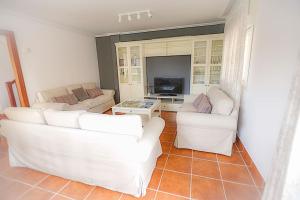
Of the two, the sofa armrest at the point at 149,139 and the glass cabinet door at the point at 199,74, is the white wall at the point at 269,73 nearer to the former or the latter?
the sofa armrest at the point at 149,139

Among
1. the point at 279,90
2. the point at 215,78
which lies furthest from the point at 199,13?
the point at 279,90

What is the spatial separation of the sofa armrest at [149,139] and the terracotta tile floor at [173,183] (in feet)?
1.75

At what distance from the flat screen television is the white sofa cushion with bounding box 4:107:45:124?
11.0 ft

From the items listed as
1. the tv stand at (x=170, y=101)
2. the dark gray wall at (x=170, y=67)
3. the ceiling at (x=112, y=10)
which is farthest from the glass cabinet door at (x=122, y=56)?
the tv stand at (x=170, y=101)

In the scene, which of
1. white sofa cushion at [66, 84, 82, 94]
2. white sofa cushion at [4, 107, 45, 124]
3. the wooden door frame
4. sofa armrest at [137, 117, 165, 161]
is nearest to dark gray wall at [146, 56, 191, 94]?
white sofa cushion at [66, 84, 82, 94]

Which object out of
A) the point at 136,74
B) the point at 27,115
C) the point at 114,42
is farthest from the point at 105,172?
the point at 114,42

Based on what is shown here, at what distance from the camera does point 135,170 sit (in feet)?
4.89

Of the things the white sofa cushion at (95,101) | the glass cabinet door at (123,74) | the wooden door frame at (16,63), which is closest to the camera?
the wooden door frame at (16,63)

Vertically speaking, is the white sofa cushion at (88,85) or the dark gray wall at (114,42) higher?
the dark gray wall at (114,42)

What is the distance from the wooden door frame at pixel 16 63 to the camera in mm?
2826

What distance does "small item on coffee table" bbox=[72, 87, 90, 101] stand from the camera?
400 cm

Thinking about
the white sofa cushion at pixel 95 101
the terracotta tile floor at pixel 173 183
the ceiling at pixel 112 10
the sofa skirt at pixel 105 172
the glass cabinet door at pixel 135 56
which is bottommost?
the terracotta tile floor at pixel 173 183

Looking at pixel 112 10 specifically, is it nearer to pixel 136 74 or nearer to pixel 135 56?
pixel 135 56

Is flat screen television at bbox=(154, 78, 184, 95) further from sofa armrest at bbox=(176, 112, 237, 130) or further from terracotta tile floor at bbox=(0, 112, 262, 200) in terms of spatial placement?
terracotta tile floor at bbox=(0, 112, 262, 200)
